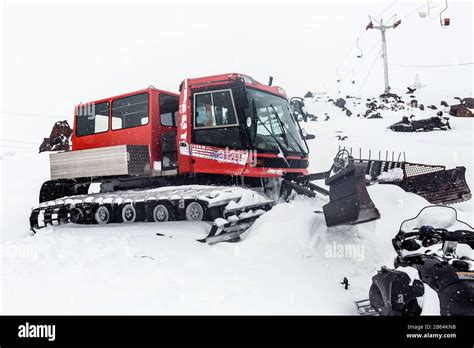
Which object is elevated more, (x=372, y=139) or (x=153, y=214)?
(x=372, y=139)

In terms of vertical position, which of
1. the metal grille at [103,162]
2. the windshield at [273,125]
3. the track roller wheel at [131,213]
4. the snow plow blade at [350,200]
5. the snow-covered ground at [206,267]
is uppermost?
the windshield at [273,125]

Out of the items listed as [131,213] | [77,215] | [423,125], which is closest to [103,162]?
[131,213]

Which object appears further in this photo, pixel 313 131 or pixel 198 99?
pixel 313 131

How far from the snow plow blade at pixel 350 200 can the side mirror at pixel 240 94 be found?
232cm

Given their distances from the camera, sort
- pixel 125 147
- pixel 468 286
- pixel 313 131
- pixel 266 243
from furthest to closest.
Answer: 1. pixel 313 131
2. pixel 125 147
3. pixel 266 243
4. pixel 468 286

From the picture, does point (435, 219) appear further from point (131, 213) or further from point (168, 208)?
point (131, 213)

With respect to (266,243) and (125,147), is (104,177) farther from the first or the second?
(266,243)

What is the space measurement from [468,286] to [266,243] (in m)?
3.10

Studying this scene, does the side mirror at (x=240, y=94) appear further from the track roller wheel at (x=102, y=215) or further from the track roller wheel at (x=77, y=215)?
the track roller wheel at (x=77, y=215)

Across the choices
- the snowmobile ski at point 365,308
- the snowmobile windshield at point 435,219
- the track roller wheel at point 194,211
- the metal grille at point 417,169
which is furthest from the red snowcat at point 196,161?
the snowmobile windshield at point 435,219

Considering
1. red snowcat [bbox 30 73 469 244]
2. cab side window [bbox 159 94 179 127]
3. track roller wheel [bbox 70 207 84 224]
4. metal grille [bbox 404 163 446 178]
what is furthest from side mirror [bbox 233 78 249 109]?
track roller wheel [bbox 70 207 84 224]

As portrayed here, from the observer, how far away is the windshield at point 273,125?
746 cm

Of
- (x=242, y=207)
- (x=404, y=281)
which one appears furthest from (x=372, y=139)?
(x=404, y=281)

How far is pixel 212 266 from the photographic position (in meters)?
4.65
